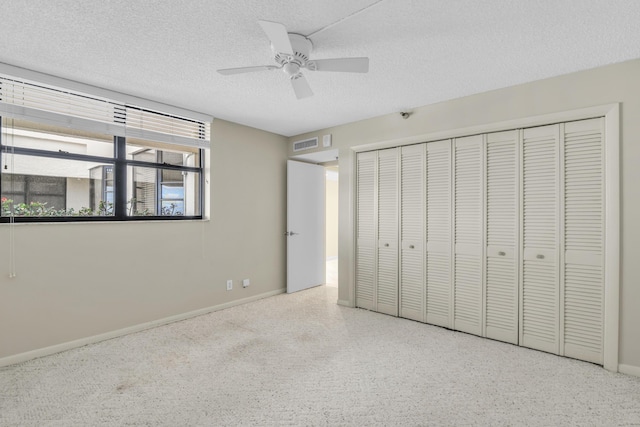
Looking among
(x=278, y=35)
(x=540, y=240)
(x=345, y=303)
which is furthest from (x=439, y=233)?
(x=278, y=35)

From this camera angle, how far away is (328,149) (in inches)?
175

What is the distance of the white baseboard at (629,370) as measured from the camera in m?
2.44

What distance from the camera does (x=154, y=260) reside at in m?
3.50

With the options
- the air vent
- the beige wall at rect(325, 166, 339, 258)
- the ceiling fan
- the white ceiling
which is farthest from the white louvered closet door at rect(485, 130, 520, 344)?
the beige wall at rect(325, 166, 339, 258)

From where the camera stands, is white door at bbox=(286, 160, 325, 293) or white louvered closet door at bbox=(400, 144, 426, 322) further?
white door at bbox=(286, 160, 325, 293)

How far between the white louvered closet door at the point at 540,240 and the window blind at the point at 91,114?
347 cm

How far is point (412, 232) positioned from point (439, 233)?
305 mm

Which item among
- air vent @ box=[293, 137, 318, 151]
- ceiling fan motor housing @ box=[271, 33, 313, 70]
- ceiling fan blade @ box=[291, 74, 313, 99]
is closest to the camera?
ceiling fan motor housing @ box=[271, 33, 313, 70]

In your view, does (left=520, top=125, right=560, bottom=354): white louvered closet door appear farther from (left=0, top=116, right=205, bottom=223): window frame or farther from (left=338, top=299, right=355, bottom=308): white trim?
(left=0, top=116, right=205, bottom=223): window frame

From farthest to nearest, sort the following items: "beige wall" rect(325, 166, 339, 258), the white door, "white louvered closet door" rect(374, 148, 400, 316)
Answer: "beige wall" rect(325, 166, 339, 258)
the white door
"white louvered closet door" rect(374, 148, 400, 316)

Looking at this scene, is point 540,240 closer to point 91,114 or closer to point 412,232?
point 412,232

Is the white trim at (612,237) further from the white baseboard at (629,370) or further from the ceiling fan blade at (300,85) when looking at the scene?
the ceiling fan blade at (300,85)

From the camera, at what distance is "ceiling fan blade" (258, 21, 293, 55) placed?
64.7 inches

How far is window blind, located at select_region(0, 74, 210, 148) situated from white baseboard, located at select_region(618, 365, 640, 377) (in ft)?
14.5
